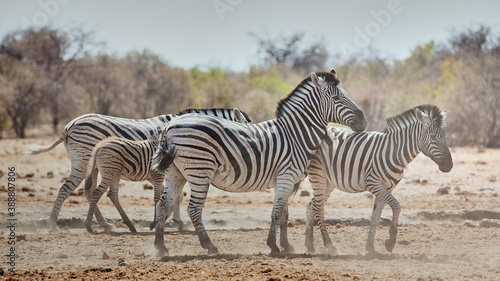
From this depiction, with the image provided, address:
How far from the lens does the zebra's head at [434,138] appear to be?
767cm

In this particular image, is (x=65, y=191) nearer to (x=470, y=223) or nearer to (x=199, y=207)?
(x=199, y=207)

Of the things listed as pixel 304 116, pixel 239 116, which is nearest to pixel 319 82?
pixel 304 116

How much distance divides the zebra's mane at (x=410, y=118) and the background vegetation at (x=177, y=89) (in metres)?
14.9

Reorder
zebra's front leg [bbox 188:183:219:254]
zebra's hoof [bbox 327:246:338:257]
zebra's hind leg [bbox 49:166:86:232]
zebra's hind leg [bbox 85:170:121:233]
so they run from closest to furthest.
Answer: zebra's front leg [bbox 188:183:219:254] → zebra's hoof [bbox 327:246:338:257] → zebra's hind leg [bbox 85:170:121:233] → zebra's hind leg [bbox 49:166:86:232]

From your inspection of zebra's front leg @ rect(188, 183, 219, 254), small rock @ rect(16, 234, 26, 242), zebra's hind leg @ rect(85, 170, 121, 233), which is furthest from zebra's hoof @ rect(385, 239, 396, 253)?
small rock @ rect(16, 234, 26, 242)

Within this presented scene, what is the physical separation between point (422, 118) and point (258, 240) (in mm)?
2972

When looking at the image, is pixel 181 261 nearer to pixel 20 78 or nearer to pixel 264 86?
pixel 20 78

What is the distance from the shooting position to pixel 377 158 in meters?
7.84

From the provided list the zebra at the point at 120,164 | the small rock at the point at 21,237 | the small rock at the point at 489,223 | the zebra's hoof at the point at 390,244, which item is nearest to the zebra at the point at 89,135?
the zebra at the point at 120,164

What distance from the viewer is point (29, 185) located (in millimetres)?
13258

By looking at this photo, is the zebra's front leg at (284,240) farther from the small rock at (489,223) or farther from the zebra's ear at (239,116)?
the small rock at (489,223)

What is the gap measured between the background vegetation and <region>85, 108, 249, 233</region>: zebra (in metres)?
15.9

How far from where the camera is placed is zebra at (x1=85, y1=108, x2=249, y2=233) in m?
8.99

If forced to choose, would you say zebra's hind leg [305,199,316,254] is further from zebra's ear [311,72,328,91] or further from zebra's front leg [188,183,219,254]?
zebra's ear [311,72,328,91]
